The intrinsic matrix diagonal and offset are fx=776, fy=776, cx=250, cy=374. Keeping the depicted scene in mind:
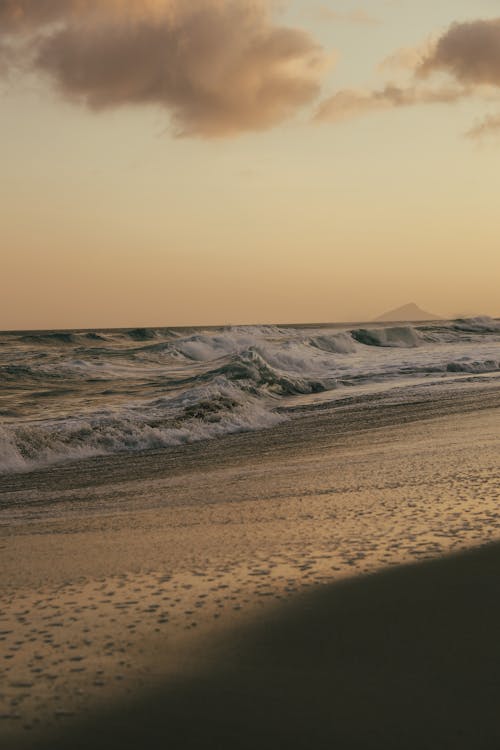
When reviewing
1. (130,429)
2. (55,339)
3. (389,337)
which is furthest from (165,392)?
(389,337)

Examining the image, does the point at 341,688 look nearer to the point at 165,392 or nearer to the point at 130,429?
the point at 130,429

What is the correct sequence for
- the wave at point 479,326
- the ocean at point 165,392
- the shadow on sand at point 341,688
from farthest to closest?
the wave at point 479,326, the ocean at point 165,392, the shadow on sand at point 341,688

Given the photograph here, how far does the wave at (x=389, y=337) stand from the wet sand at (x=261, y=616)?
1526 inches

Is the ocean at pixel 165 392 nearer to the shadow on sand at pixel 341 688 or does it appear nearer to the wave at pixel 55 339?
the shadow on sand at pixel 341 688

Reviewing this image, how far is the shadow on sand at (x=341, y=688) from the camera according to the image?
7.39ft

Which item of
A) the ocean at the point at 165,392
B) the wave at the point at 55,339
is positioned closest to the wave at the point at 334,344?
the ocean at the point at 165,392

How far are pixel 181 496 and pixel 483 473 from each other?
8.03 ft

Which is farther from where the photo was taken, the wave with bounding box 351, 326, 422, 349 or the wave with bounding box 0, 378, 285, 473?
the wave with bounding box 351, 326, 422, 349

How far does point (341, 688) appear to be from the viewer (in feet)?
8.23

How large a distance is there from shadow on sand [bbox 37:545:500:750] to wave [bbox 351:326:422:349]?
41474 mm

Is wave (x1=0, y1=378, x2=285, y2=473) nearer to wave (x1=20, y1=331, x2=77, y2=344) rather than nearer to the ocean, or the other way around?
the ocean

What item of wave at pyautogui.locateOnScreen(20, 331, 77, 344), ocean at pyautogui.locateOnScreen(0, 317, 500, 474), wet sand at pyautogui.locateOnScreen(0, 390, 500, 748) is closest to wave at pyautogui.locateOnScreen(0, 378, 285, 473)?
ocean at pyautogui.locateOnScreen(0, 317, 500, 474)

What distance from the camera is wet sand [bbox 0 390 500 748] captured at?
92.8 inches

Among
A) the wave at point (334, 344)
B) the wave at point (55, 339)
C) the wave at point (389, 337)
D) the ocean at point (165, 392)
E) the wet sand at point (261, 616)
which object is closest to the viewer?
the wet sand at point (261, 616)
